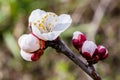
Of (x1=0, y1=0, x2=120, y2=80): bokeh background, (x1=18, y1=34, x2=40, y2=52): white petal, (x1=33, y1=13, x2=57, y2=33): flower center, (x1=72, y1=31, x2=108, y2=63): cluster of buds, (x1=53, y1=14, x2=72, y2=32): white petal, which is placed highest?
(x1=53, y1=14, x2=72, y2=32): white petal

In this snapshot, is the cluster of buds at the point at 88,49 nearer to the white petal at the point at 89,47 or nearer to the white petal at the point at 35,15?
the white petal at the point at 89,47

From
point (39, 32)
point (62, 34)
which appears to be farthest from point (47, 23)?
point (62, 34)

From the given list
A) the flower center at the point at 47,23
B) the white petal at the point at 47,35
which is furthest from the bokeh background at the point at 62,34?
the white petal at the point at 47,35

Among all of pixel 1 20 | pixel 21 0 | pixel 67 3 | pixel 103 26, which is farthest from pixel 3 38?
pixel 103 26

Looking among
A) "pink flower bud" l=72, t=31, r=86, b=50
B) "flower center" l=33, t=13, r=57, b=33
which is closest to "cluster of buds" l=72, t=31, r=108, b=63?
"pink flower bud" l=72, t=31, r=86, b=50

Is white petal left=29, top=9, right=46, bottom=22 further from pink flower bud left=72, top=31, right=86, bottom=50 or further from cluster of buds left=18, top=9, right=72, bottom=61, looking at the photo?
pink flower bud left=72, top=31, right=86, bottom=50

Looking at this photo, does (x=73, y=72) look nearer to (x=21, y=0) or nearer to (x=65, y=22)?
(x=21, y=0)
